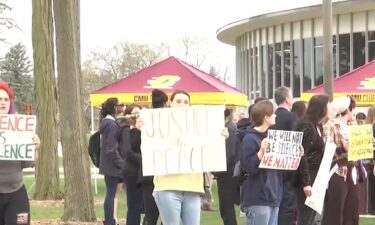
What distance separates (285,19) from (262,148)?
32.2 metres

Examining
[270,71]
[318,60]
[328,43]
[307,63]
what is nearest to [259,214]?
[328,43]

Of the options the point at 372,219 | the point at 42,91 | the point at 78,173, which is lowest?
the point at 372,219

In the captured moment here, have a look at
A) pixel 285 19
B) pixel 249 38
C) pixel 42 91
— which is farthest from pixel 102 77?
pixel 42 91

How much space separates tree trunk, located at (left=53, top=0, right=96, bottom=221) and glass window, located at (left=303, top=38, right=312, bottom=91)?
27332mm

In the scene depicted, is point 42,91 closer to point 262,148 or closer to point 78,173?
point 78,173

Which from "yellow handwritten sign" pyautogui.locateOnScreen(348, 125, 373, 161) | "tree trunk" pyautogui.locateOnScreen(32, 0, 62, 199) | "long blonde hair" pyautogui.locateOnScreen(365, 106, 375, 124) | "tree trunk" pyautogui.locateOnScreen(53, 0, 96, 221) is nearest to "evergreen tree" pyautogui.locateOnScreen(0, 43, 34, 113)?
"tree trunk" pyautogui.locateOnScreen(32, 0, 62, 199)

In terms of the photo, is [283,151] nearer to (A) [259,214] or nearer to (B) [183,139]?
(A) [259,214]

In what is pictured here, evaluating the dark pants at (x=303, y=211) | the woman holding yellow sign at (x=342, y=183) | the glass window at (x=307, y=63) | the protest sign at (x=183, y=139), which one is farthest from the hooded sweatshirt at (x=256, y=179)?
the glass window at (x=307, y=63)

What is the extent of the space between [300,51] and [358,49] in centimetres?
364

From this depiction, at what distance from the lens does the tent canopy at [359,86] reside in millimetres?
15141

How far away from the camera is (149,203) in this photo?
8.38 metres

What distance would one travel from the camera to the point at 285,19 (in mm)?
38062

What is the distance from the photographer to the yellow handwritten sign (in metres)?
8.18

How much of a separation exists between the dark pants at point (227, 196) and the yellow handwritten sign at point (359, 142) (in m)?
2.01
